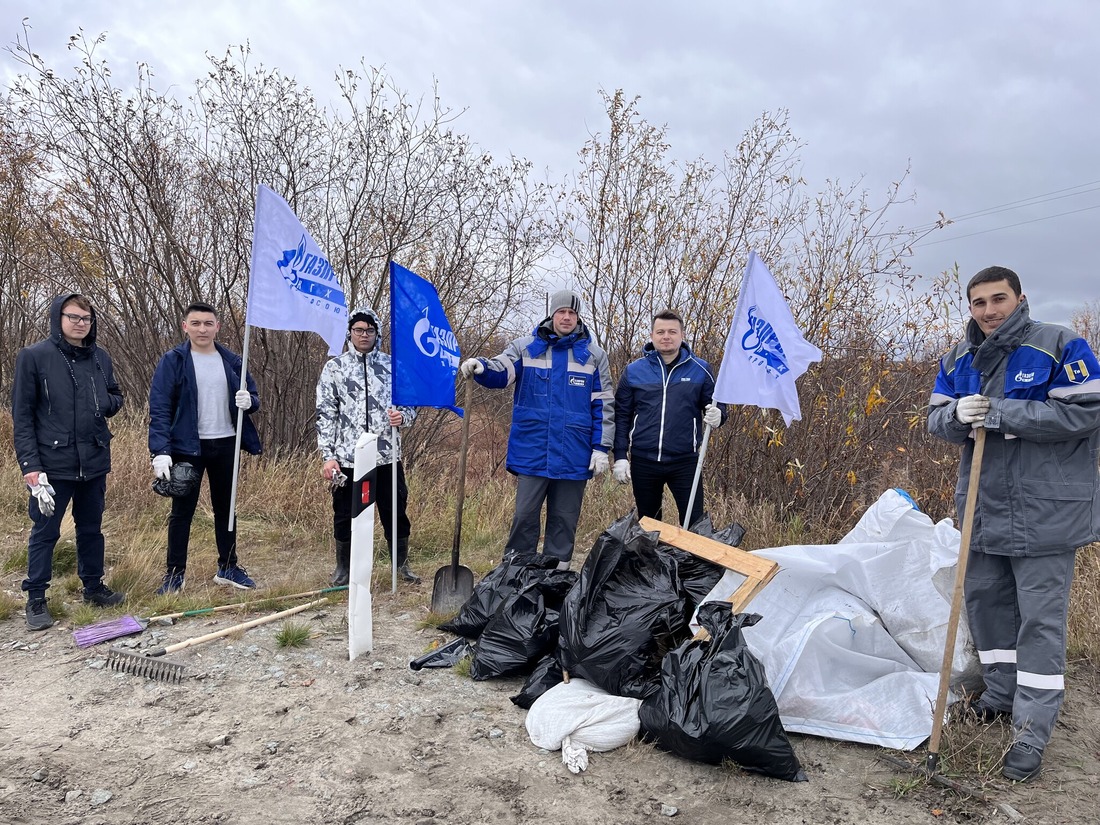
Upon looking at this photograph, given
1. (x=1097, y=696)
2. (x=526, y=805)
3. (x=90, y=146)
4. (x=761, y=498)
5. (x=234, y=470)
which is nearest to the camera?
(x=526, y=805)

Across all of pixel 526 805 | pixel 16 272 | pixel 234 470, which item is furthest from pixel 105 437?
pixel 16 272

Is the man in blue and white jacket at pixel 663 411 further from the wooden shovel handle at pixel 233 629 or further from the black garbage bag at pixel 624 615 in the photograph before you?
the wooden shovel handle at pixel 233 629

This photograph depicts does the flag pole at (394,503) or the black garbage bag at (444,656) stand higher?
the flag pole at (394,503)

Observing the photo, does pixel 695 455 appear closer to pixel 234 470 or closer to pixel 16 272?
pixel 234 470

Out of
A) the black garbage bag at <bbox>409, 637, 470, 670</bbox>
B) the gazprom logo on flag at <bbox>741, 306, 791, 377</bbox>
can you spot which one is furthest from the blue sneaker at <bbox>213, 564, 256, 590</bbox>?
the gazprom logo on flag at <bbox>741, 306, 791, 377</bbox>

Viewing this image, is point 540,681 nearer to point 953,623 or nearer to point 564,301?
point 953,623

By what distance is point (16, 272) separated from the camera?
1052cm

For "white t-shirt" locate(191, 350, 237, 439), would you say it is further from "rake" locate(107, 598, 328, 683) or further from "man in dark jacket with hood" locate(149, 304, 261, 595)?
"rake" locate(107, 598, 328, 683)

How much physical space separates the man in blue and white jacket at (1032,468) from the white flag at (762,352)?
51.7 inches

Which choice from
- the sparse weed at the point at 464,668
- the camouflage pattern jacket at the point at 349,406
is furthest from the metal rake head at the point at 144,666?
the camouflage pattern jacket at the point at 349,406

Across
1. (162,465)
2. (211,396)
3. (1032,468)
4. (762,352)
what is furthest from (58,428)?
(1032,468)

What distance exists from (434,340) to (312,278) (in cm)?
108

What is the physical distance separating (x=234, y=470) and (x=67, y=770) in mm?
2225

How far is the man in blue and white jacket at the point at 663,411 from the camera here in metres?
4.70
